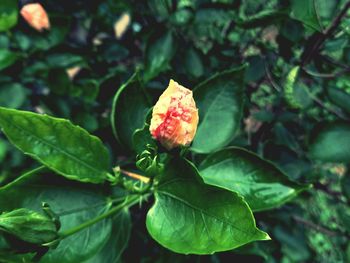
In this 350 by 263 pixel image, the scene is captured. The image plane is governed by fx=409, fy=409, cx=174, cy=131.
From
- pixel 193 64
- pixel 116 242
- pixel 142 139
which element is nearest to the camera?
pixel 142 139

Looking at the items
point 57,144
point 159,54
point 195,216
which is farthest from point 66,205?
point 159,54

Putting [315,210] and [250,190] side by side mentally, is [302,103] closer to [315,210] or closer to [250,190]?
[250,190]

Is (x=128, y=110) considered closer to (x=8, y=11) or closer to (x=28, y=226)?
(x=28, y=226)

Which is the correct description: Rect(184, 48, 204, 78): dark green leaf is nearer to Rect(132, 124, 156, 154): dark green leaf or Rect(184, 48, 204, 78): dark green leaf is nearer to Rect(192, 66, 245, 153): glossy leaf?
Rect(192, 66, 245, 153): glossy leaf

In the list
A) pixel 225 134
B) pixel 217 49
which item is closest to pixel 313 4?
pixel 225 134

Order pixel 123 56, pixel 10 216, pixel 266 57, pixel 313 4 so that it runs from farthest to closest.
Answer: pixel 123 56 → pixel 266 57 → pixel 313 4 → pixel 10 216

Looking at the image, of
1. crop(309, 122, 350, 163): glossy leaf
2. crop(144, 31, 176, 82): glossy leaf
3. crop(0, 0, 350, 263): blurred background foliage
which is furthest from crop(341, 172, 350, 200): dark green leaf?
crop(144, 31, 176, 82): glossy leaf
